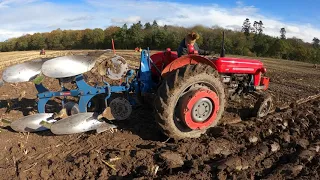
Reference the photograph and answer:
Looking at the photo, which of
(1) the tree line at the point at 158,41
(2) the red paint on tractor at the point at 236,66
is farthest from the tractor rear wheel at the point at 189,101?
(1) the tree line at the point at 158,41

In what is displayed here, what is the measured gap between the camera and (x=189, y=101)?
4371 millimetres

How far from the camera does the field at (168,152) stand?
11.5 ft

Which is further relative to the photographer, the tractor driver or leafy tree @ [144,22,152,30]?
leafy tree @ [144,22,152,30]

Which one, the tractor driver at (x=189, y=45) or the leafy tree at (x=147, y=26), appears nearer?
the tractor driver at (x=189, y=45)

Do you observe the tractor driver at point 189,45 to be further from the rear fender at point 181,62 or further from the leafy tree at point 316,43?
the leafy tree at point 316,43

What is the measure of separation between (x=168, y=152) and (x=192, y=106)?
35.3 inches

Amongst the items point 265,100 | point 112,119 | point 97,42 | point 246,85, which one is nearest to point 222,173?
point 112,119

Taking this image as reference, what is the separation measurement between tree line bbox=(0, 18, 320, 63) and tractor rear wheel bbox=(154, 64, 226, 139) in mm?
22108

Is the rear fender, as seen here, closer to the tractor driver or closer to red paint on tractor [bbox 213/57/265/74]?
the tractor driver

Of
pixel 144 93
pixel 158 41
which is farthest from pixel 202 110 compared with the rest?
pixel 158 41

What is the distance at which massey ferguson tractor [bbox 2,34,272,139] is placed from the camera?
4316mm

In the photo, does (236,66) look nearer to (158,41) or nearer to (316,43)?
(158,41)

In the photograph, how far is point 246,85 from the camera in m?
6.08

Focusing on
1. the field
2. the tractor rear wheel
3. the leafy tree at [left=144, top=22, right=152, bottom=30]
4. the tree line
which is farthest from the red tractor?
the leafy tree at [left=144, top=22, right=152, bottom=30]
